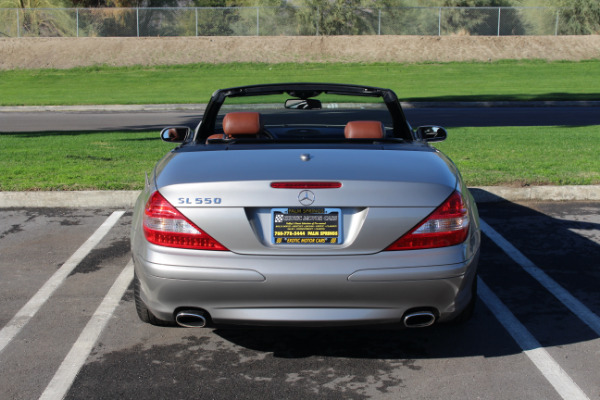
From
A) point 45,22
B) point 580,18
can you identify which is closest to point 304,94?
point 45,22

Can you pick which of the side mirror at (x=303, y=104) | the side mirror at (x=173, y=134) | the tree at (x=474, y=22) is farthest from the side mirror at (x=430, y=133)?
the tree at (x=474, y=22)

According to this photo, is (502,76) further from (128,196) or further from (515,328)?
(515,328)

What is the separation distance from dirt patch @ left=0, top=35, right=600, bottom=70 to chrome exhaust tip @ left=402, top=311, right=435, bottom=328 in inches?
1526

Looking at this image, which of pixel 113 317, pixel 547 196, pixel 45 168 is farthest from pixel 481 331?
pixel 45 168

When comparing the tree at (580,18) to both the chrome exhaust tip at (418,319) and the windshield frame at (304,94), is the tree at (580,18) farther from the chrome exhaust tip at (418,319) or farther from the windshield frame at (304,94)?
the chrome exhaust tip at (418,319)

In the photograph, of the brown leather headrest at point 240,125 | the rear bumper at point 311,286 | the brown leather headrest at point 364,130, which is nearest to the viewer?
the rear bumper at point 311,286

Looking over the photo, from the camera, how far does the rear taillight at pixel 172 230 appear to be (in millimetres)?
3959

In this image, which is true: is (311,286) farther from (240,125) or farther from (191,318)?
(240,125)

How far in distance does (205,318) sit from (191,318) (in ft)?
0.29

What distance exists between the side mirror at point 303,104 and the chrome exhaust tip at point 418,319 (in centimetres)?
247

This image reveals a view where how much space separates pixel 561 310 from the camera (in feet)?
17.0

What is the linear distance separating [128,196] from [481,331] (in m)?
4.82

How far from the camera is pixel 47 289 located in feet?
18.6

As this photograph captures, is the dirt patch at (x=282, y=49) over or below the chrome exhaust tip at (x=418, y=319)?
below
